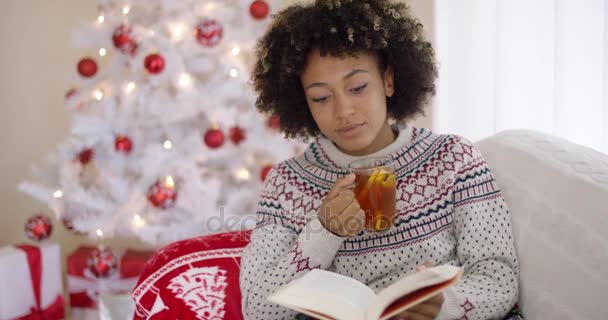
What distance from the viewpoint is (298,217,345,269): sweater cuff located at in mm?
1310

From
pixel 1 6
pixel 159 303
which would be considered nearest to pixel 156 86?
pixel 1 6

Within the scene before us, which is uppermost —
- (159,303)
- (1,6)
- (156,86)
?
(1,6)

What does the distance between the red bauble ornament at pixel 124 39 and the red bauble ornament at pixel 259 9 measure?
1.79ft

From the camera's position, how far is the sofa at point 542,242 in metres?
1.15

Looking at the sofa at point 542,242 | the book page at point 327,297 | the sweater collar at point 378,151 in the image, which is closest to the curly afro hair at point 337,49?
the sweater collar at point 378,151

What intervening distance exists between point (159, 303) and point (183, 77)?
1.56 metres

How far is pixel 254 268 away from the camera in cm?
139

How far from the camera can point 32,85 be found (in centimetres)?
341

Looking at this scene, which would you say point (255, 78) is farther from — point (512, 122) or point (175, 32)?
point (175, 32)

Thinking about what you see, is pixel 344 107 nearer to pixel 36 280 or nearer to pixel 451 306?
pixel 451 306

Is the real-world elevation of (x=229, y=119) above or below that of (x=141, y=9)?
below

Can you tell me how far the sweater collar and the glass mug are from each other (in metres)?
0.19

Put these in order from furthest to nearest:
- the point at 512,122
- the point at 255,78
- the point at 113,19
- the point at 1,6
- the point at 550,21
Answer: the point at 1,6, the point at 113,19, the point at 512,122, the point at 550,21, the point at 255,78

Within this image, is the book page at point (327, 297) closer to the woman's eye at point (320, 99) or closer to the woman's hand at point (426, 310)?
the woman's hand at point (426, 310)
